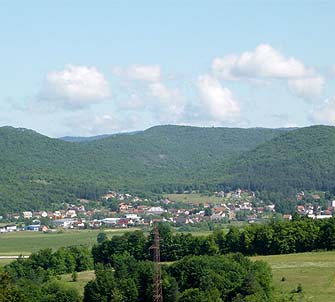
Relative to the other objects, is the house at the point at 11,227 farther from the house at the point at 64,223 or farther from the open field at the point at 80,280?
the open field at the point at 80,280

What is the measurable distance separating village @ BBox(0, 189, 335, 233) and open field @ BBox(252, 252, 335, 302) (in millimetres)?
65509

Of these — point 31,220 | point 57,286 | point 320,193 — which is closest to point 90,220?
point 31,220

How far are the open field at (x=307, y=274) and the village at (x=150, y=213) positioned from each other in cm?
6551

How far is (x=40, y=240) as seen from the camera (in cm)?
12419

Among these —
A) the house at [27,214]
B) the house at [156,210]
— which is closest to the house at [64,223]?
the house at [27,214]

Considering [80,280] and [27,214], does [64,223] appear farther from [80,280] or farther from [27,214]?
[80,280]

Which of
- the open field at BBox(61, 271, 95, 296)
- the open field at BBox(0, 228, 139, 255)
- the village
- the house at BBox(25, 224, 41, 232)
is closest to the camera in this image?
the open field at BBox(61, 271, 95, 296)

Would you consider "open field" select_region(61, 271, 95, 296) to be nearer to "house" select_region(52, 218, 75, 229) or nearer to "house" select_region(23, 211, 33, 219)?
"house" select_region(52, 218, 75, 229)

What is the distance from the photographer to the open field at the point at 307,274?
5350 cm

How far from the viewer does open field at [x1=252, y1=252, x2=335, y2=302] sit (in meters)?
53.5

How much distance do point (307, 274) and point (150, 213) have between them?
371 ft

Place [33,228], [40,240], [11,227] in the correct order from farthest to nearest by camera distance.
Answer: [11,227]
[33,228]
[40,240]

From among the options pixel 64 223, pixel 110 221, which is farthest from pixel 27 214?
pixel 110 221

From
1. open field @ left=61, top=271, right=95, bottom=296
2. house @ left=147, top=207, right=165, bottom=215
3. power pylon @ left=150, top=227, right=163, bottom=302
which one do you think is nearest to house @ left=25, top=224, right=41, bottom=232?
house @ left=147, top=207, right=165, bottom=215
